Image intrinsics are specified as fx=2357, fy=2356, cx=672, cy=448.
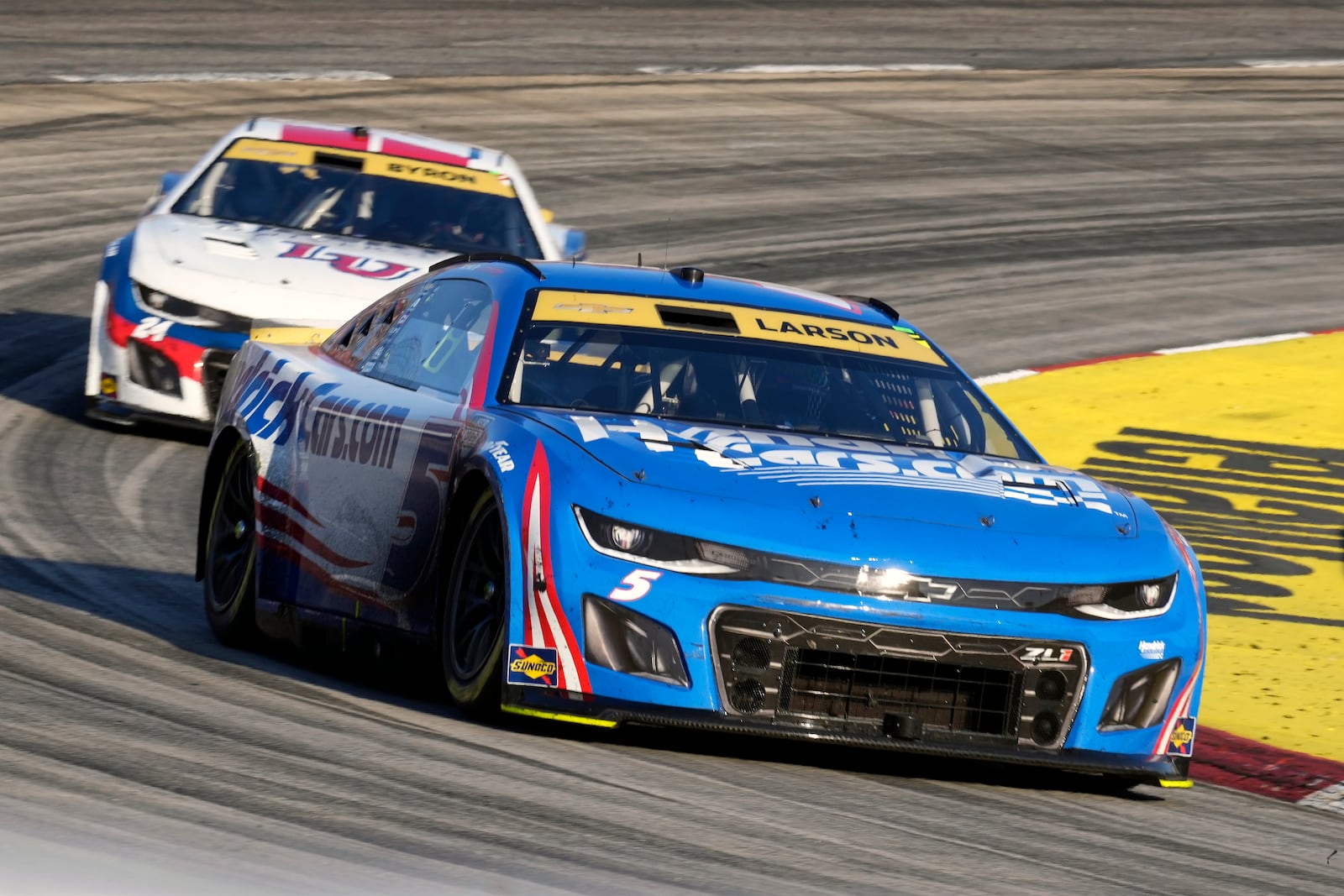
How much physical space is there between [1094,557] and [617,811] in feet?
4.83

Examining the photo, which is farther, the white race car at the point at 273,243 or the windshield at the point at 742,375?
the white race car at the point at 273,243

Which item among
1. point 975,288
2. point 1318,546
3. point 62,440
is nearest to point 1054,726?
point 1318,546

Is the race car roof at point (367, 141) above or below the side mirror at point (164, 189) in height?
above

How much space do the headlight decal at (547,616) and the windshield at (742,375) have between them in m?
0.80

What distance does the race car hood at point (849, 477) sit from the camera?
5.68 metres

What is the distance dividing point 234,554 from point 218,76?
56.6 ft

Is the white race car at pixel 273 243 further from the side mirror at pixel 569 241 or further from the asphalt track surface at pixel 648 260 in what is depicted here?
the asphalt track surface at pixel 648 260

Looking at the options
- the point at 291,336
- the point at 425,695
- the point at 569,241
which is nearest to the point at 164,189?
the point at 569,241

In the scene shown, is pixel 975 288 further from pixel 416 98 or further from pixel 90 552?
pixel 90 552

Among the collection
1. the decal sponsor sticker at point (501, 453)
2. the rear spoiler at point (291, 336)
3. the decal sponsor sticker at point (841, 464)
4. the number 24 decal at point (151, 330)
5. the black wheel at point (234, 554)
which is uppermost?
the decal sponsor sticker at point (841, 464)

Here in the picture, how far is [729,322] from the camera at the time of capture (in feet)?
22.4

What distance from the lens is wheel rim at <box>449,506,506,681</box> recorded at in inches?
228

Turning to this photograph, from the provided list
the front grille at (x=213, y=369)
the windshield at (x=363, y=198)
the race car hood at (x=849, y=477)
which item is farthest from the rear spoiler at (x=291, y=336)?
the windshield at (x=363, y=198)

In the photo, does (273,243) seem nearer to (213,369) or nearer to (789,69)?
(213,369)
